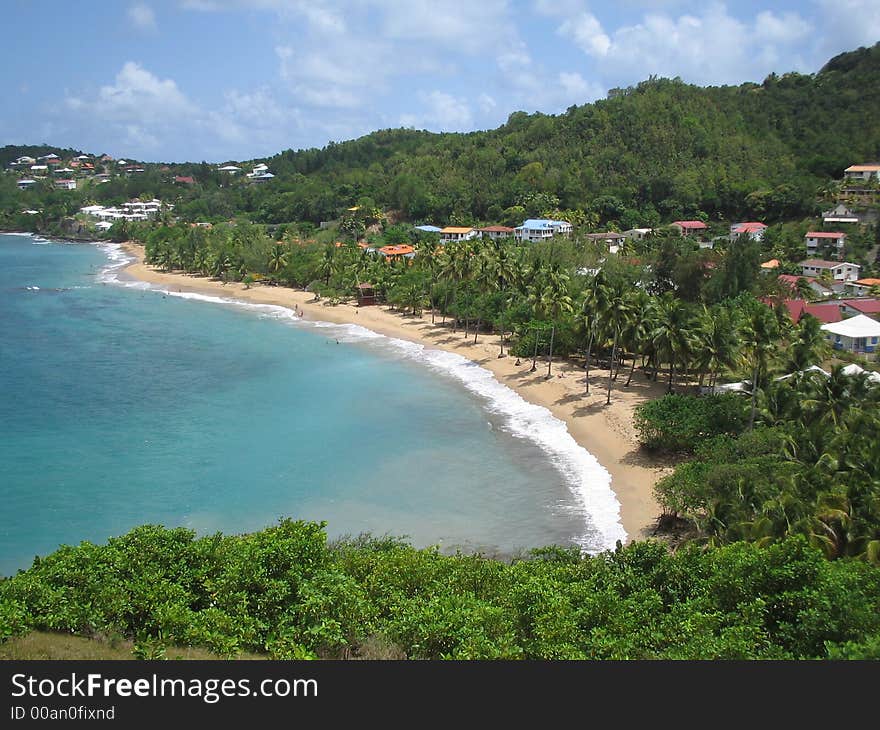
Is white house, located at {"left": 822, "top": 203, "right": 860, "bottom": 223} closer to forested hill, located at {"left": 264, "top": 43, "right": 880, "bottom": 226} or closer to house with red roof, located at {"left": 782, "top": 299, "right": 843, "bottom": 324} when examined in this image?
forested hill, located at {"left": 264, "top": 43, "right": 880, "bottom": 226}

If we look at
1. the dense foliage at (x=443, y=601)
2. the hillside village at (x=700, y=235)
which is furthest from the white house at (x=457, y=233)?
the dense foliage at (x=443, y=601)

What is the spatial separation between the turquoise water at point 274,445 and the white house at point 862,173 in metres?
66.5

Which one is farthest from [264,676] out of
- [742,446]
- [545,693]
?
[742,446]

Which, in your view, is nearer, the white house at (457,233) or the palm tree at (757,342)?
the palm tree at (757,342)

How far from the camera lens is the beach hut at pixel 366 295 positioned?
67375mm

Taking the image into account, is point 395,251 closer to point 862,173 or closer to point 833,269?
point 833,269

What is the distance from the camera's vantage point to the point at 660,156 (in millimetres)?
109875

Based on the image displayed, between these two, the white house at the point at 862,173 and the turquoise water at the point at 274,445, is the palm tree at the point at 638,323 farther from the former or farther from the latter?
the white house at the point at 862,173

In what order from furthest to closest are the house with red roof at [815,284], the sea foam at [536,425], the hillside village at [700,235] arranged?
1. the house with red roof at [815,284]
2. the hillside village at [700,235]
3. the sea foam at [536,425]

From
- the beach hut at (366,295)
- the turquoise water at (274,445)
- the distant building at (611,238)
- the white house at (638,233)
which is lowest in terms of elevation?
the turquoise water at (274,445)

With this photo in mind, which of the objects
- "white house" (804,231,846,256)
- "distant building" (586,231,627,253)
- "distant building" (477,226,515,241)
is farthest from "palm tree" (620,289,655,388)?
"distant building" (477,226,515,241)

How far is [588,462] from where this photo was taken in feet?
101

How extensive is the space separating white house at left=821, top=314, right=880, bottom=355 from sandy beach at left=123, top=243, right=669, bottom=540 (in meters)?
12.1

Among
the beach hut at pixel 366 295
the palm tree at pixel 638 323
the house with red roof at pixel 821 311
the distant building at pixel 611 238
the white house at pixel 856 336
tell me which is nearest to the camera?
the palm tree at pixel 638 323
